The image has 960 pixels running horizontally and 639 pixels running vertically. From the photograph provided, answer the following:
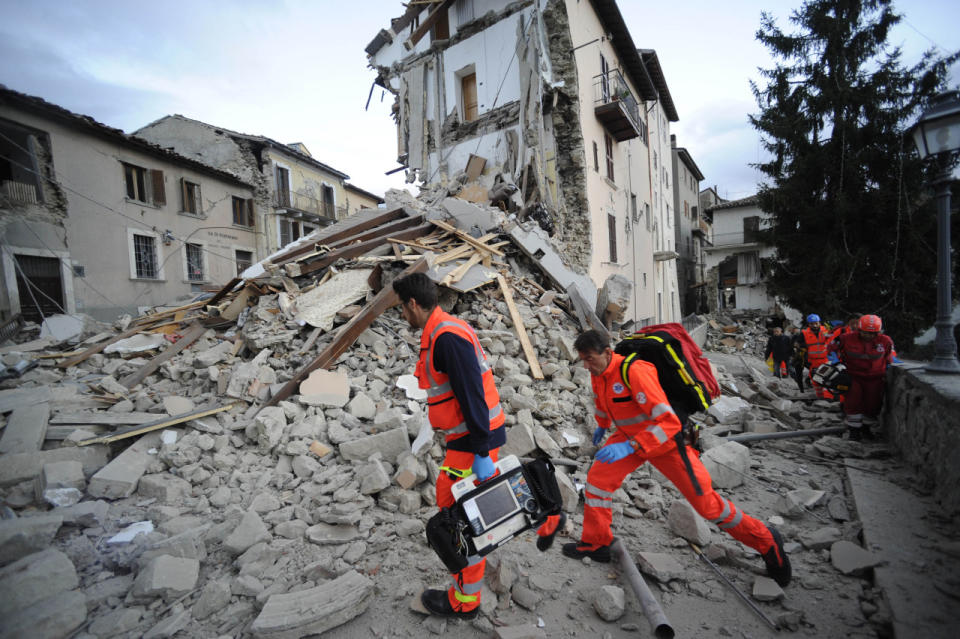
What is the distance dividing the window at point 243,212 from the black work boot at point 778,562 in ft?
79.1

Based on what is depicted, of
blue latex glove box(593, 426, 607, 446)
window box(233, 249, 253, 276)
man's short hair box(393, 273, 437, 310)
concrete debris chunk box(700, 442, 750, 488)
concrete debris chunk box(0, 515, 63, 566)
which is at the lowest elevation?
concrete debris chunk box(700, 442, 750, 488)

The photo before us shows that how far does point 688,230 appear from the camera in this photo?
3328cm

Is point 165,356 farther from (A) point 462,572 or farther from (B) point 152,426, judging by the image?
(A) point 462,572

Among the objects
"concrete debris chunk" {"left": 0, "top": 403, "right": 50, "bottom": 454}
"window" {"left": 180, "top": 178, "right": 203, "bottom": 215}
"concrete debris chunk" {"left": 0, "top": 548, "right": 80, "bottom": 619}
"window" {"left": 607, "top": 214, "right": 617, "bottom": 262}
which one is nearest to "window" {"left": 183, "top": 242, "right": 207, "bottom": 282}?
"window" {"left": 180, "top": 178, "right": 203, "bottom": 215}

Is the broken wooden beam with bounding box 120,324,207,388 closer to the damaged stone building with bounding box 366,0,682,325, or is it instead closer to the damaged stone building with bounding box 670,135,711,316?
the damaged stone building with bounding box 366,0,682,325

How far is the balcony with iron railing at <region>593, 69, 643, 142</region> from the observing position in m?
12.9

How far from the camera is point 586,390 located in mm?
5559

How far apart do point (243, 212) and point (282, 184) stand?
294cm

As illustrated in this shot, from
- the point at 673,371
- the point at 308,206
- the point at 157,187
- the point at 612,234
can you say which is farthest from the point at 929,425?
the point at 308,206

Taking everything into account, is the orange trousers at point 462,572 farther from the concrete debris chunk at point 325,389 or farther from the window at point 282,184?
the window at point 282,184

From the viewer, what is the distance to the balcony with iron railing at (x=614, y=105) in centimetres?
1295

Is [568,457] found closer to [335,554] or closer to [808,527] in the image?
[808,527]

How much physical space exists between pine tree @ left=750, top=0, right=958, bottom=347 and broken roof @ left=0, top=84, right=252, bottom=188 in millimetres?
22852

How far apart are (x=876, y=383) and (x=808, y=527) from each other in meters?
2.86
